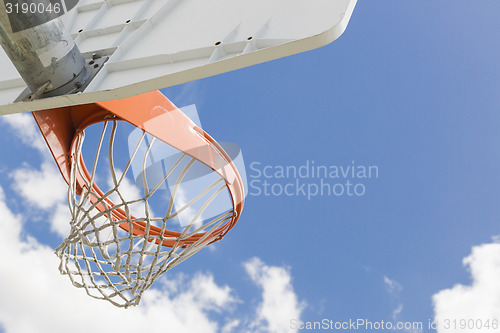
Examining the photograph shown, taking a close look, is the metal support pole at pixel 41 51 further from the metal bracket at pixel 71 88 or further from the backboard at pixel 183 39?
the backboard at pixel 183 39

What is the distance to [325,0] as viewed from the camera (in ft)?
10.00

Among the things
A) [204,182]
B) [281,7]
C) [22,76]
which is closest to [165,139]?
[204,182]

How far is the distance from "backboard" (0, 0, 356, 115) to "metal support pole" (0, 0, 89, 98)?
0.15 meters

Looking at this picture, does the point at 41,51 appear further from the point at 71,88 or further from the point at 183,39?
the point at 183,39

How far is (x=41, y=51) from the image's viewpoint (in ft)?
10.8

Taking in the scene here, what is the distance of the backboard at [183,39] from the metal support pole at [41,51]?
5.8 inches

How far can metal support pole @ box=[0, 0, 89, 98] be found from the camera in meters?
3.11

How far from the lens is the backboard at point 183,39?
2967mm

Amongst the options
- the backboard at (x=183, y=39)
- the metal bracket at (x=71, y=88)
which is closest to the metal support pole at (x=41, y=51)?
the metal bracket at (x=71, y=88)

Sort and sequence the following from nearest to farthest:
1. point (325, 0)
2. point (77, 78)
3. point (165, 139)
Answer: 1. point (325, 0)
2. point (77, 78)
3. point (165, 139)

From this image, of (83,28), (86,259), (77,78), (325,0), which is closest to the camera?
(325,0)

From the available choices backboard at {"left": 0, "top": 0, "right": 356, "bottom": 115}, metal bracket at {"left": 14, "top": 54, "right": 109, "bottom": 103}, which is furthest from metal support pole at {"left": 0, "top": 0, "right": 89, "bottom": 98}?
backboard at {"left": 0, "top": 0, "right": 356, "bottom": 115}

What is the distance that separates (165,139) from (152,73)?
3.40 ft

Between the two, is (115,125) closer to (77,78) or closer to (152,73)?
(77,78)
